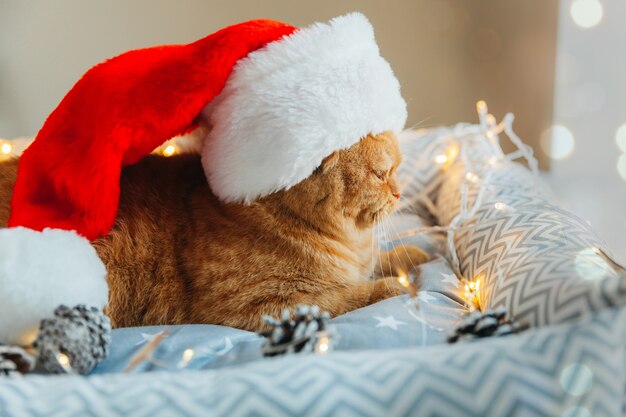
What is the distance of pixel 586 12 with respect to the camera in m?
1.79

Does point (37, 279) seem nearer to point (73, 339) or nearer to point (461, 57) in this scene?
point (73, 339)

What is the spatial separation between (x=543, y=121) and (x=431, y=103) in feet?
1.29

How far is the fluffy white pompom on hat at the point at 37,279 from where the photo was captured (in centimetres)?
84

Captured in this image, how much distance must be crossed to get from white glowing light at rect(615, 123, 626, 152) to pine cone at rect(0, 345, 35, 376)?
1.56 meters

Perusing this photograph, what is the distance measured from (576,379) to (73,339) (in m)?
0.61

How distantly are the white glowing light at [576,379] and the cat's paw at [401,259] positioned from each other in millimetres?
606

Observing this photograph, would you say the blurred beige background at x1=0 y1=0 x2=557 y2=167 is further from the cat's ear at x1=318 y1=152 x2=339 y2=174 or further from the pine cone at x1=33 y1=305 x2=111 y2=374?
the pine cone at x1=33 y1=305 x2=111 y2=374

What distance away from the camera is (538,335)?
67 centimetres

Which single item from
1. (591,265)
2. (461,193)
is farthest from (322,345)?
(461,193)

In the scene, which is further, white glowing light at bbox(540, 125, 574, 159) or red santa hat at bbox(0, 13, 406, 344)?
white glowing light at bbox(540, 125, 574, 159)

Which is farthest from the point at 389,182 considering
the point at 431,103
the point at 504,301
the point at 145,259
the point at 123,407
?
the point at 431,103

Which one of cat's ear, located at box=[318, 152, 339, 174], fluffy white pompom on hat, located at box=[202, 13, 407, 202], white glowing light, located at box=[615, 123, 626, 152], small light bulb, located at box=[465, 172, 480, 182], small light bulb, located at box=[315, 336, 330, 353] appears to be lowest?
small light bulb, located at box=[315, 336, 330, 353]

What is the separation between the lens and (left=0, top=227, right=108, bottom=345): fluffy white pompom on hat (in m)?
0.84

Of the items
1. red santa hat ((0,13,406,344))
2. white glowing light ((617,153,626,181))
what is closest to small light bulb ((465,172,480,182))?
red santa hat ((0,13,406,344))
